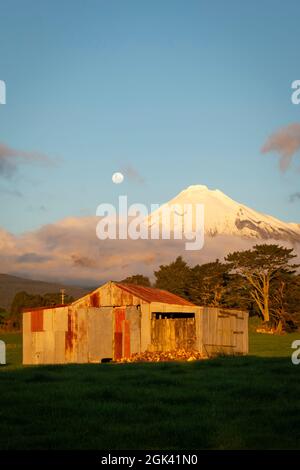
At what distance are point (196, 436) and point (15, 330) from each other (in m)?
91.4

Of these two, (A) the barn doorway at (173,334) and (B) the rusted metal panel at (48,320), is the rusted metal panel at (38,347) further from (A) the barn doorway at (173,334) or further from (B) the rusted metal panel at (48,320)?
(A) the barn doorway at (173,334)

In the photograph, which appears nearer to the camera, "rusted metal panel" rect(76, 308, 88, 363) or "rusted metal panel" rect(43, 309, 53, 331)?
"rusted metal panel" rect(76, 308, 88, 363)

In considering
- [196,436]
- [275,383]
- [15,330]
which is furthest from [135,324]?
[15,330]

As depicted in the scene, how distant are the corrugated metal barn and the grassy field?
18726 mm

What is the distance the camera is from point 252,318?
104812 millimetres

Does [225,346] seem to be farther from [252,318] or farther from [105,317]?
[252,318]

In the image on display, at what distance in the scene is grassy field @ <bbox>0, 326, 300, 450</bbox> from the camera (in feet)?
39.3

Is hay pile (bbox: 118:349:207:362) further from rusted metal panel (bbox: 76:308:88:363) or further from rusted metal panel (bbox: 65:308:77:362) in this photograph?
rusted metal panel (bbox: 65:308:77:362)

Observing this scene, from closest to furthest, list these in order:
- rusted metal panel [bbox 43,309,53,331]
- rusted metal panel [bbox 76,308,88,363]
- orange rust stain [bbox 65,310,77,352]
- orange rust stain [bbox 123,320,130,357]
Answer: orange rust stain [bbox 123,320,130,357], rusted metal panel [bbox 76,308,88,363], orange rust stain [bbox 65,310,77,352], rusted metal panel [bbox 43,309,53,331]

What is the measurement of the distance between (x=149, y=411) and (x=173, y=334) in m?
27.3

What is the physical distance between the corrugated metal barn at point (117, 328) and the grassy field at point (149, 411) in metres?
18.7

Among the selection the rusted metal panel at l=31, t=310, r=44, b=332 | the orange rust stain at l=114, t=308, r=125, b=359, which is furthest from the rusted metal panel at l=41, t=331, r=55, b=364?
the orange rust stain at l=114, t=308, r=125, b=359

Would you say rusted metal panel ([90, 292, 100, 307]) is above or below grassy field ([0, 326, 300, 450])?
above

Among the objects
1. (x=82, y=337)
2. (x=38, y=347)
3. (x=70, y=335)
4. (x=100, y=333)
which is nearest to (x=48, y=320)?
(x=38, y=347)
